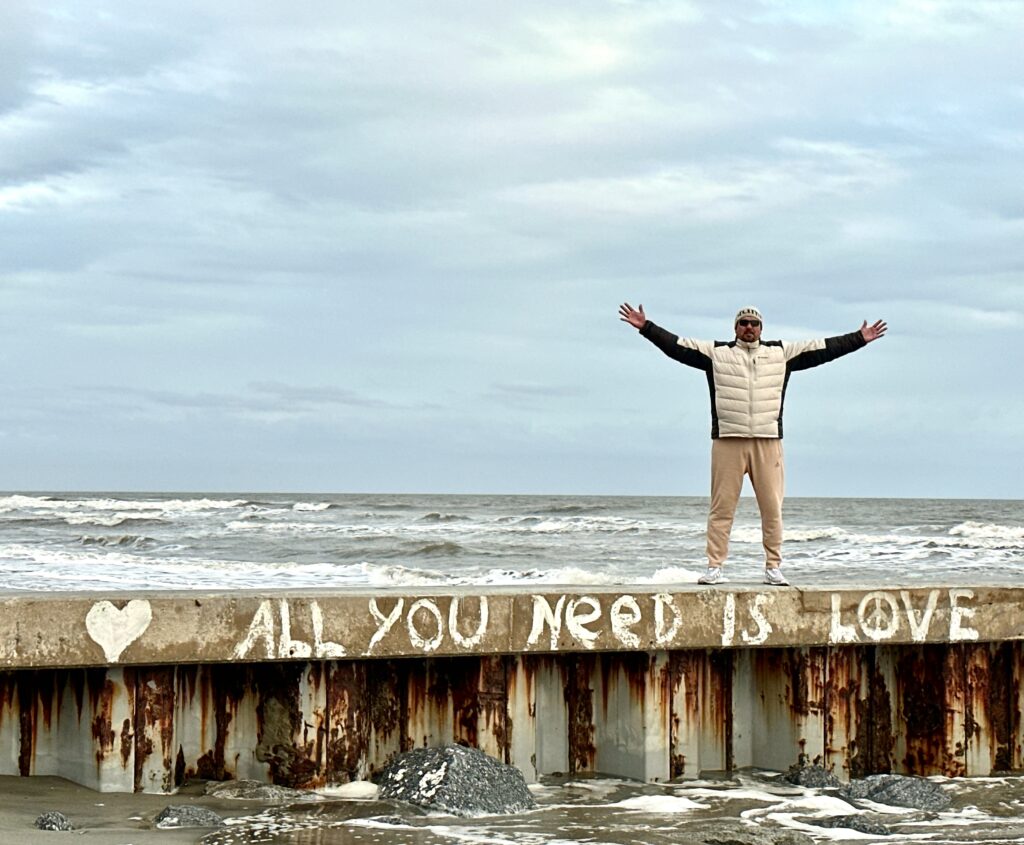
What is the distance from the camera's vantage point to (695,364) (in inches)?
283

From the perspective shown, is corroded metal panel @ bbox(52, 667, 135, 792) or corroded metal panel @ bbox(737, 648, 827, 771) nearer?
corroded metal panel @ bbox(52, 667, 135, 792)

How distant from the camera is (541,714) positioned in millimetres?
6152

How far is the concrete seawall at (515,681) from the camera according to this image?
18.1 feet

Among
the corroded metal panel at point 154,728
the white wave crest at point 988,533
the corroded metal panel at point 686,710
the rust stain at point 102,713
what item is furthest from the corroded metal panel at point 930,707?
the white wave crest at point 988,533

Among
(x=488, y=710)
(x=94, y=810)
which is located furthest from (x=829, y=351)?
(x=94, y=810)

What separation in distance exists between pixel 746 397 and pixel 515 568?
1884 centimetres

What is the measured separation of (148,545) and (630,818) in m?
28.3

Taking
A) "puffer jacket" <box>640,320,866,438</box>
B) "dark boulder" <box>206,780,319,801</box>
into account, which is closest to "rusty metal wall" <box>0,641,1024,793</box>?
"dark boulder" <box>206,780,319,801</box>

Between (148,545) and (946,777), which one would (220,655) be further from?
(148,545)

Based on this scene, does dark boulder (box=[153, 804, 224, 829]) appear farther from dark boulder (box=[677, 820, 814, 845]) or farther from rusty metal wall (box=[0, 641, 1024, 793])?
dark boulder (box=[677, 820, 814, 845])

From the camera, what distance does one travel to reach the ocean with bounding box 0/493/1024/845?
5180 millimetres

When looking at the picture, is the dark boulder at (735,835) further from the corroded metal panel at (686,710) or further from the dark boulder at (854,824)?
the corroded metal panel at (686,710)

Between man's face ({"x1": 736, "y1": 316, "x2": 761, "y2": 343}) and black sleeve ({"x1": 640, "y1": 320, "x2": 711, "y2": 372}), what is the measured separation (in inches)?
10.4

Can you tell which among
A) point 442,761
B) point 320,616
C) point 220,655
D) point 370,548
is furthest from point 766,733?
point 370,548
